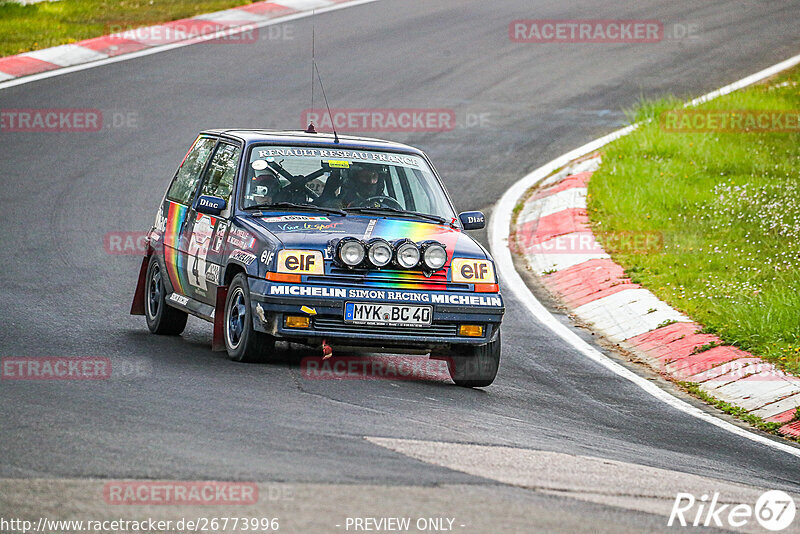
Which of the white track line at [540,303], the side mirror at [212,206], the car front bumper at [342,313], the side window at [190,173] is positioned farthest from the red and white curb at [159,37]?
the car front bumper at [342,313]

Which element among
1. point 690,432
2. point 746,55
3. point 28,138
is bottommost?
point 690,432

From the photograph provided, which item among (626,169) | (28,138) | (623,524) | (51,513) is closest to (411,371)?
(623,524)

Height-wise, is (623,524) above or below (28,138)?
below

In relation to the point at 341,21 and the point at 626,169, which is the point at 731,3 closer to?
the point at 341,21

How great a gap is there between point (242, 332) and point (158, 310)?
6.13ft

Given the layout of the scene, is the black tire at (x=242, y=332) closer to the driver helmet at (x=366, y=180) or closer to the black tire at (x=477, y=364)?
the driver helmet at (x=366, y=180)

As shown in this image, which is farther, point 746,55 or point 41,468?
point 746,55

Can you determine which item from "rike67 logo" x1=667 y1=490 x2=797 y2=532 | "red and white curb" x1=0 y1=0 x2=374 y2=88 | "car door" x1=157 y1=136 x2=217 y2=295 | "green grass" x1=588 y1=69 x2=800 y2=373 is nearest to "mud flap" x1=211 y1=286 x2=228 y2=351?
"car door" x1=157 y1=136 x2=217 y2=295

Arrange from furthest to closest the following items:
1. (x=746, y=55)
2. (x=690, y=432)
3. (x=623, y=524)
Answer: (x=746, y=55), (x=690, y=432), (x=623, y=524)

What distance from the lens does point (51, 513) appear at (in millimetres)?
4621

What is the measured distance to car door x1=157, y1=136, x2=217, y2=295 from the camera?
943 centimetres

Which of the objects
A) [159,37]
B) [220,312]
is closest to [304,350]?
[220,312]

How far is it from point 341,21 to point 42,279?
13767 mm

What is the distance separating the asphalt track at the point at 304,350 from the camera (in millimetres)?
5699
